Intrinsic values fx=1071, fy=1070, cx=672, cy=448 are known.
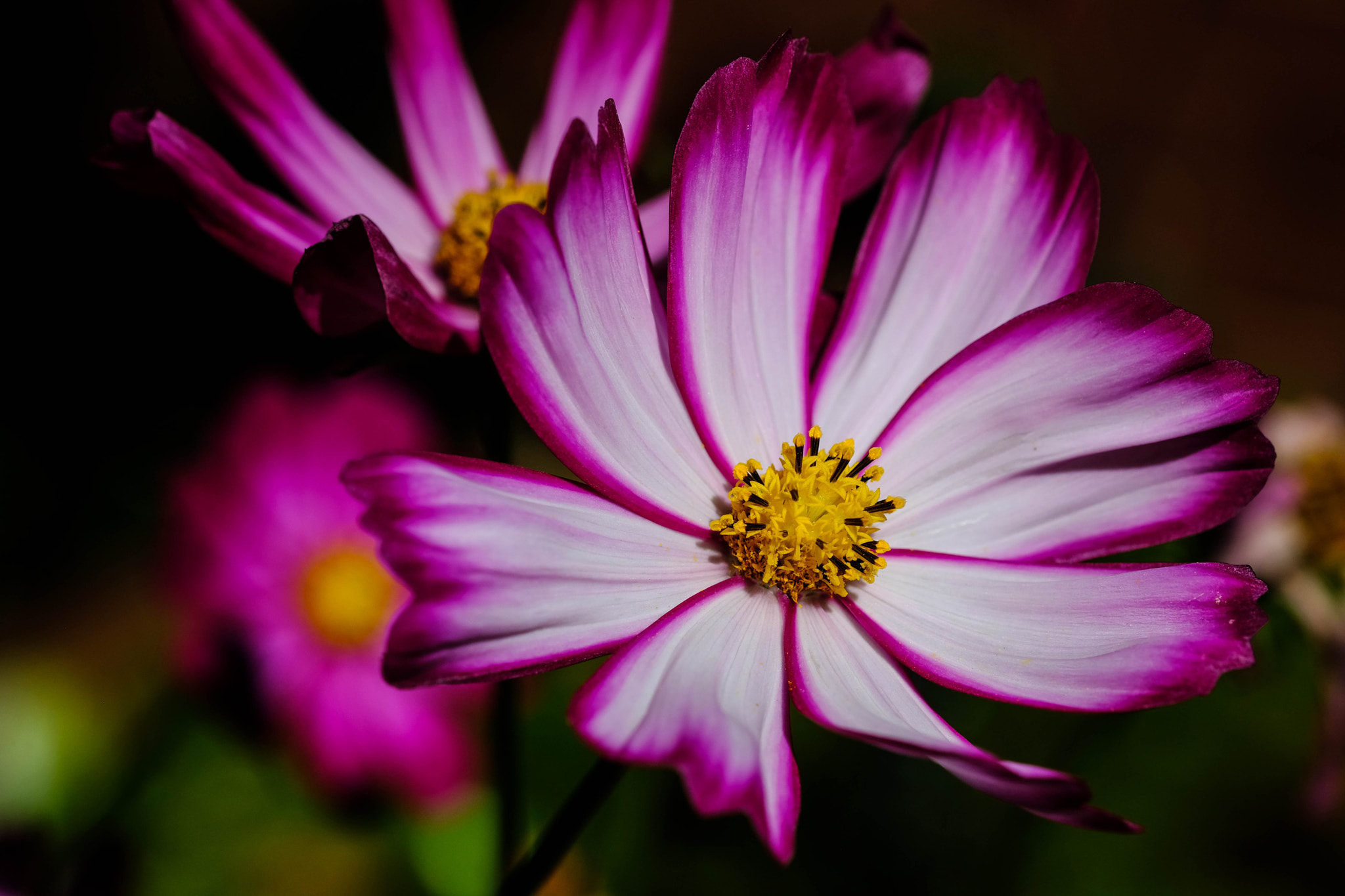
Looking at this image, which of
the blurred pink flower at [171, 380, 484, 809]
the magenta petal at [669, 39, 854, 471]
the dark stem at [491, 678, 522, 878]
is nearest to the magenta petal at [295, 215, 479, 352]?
the magenta petal at [669, 39, 854, 471]

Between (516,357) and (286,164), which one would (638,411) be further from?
(286,164)

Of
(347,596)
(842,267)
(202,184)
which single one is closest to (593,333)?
(202,184)

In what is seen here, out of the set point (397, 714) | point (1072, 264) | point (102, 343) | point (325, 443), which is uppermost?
point (102, 343)

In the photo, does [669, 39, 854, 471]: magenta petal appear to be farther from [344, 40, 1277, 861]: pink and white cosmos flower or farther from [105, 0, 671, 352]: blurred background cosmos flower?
[105, 0, 671, 352]: blurred background cosmos flower

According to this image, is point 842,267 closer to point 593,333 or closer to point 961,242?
point 961,242

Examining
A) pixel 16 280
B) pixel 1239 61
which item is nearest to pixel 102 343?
pixel 16 280

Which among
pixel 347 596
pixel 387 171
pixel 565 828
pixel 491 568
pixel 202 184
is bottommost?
pixel 565 828

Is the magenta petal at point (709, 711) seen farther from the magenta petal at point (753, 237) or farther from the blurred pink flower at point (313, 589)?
the blurred pink flower at point (313, 589)

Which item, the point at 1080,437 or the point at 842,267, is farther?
the point at 842,267
